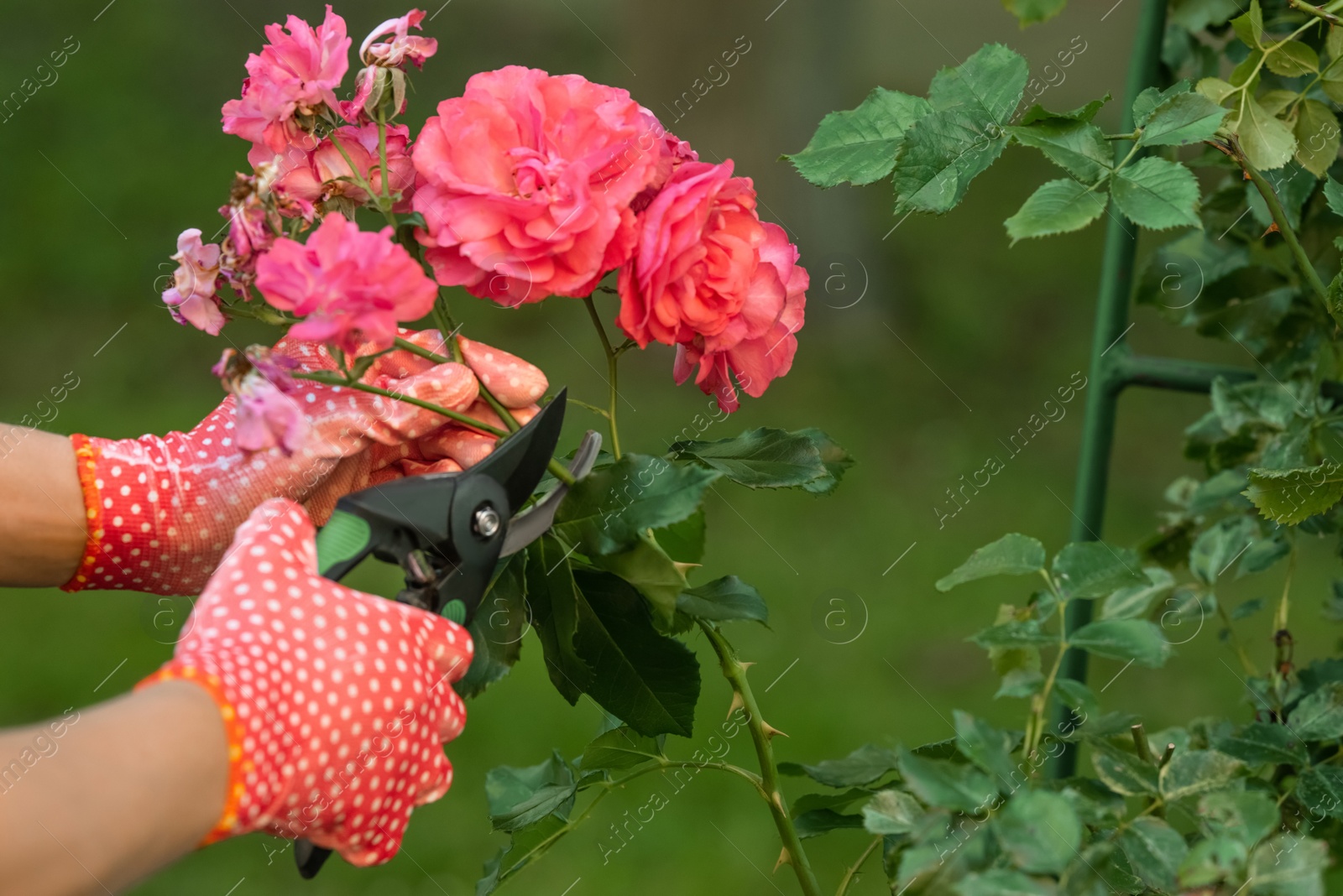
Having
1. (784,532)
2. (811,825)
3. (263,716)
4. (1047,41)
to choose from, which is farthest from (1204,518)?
(1047,41)

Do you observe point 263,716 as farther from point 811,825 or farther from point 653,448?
point 653,448

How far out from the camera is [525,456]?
0.92 m

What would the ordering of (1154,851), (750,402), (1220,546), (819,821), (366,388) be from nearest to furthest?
(1154,851), (366,388), (819,821), (1220,546), (750,402)

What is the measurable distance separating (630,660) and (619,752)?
0.13 metres

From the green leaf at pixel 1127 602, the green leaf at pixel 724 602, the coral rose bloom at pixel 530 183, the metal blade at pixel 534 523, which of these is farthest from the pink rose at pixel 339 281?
the green leaf at pixel 1127 602

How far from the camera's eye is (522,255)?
0.88m

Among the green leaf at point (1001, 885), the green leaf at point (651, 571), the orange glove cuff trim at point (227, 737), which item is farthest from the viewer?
the green leaf at point (651, 571)

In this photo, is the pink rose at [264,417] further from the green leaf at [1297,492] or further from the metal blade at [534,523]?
the green leaf at [1297,492]

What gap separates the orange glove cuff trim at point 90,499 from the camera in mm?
1134

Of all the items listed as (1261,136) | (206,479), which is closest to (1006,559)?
(1261,136)

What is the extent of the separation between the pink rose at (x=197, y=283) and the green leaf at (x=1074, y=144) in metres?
0.58

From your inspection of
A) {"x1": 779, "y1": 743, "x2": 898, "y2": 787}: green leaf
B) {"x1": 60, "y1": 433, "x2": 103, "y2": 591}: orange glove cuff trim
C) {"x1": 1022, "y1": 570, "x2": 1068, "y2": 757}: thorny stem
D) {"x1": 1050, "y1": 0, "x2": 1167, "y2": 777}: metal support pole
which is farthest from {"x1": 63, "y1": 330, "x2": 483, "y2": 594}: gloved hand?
{"x1": 1050, "y1": 0, "x2": 1167, "y2": 777}: metal support pole

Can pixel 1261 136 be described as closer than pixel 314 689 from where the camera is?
No

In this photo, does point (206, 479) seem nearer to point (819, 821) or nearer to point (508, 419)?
point (508, 419)
